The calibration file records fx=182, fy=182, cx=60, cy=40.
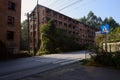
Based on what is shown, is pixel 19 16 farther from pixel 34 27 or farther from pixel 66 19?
pixel 66 19

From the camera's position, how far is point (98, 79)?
9.12 metres

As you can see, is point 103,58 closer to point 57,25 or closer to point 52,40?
point 52,40

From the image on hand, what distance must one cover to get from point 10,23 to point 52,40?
413 inches

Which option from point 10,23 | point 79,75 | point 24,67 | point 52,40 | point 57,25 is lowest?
point 24,67

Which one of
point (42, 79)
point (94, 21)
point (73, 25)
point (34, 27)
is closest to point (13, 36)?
point (34, 27)

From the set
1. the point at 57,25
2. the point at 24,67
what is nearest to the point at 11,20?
the point at 24,67

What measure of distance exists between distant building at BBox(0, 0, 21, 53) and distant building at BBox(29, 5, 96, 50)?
5199 millimetres

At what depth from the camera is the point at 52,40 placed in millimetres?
41469

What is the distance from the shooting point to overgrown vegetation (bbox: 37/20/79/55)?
132ft

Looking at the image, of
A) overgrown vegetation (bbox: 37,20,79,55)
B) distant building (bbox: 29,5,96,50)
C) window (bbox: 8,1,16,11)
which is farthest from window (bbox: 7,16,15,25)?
overgrown vegetation (bbox: 37,20,79,55)

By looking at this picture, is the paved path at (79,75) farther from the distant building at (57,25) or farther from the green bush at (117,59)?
the distant building at (57,25)

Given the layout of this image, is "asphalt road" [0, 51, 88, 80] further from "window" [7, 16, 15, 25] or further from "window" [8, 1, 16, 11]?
"window" [8, 1, 16, 11]

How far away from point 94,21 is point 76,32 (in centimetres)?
3092

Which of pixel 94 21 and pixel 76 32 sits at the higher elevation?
pixel 94 21
